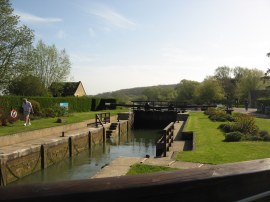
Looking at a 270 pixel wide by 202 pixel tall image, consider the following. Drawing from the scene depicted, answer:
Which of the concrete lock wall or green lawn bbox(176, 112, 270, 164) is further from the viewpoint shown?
the concrete lock wall

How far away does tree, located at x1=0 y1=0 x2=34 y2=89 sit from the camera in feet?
133

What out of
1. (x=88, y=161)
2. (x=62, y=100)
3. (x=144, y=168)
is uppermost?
(x=62, y=100)

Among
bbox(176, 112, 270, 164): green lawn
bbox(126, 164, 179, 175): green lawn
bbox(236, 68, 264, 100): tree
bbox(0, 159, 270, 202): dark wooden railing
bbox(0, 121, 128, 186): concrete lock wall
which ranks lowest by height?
bbox(0, 121, 128, 186): concrete lock wall

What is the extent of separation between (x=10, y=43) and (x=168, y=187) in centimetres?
4253

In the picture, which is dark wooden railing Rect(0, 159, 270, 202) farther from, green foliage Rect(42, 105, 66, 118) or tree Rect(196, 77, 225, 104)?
tree Rect(196, 77, 225, 104)

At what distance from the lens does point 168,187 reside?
170 centimetres

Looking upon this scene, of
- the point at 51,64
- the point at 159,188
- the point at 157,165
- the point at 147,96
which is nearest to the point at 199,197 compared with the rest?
the point at 159,188

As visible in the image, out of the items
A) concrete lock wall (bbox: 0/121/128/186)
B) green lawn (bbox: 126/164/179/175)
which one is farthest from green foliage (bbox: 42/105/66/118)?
green lawn (bbox: 126/164/179/175)

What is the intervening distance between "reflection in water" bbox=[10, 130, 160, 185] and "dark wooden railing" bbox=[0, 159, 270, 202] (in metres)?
15.0

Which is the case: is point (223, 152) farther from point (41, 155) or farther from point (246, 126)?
point (41, 155)

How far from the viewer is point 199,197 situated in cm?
178

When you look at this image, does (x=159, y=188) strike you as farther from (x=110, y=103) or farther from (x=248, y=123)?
(x=110, y=103)

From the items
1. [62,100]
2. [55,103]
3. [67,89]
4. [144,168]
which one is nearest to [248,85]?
[67,89]

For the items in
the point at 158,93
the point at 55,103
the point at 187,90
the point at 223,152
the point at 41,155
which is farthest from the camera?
the point at 158,93
